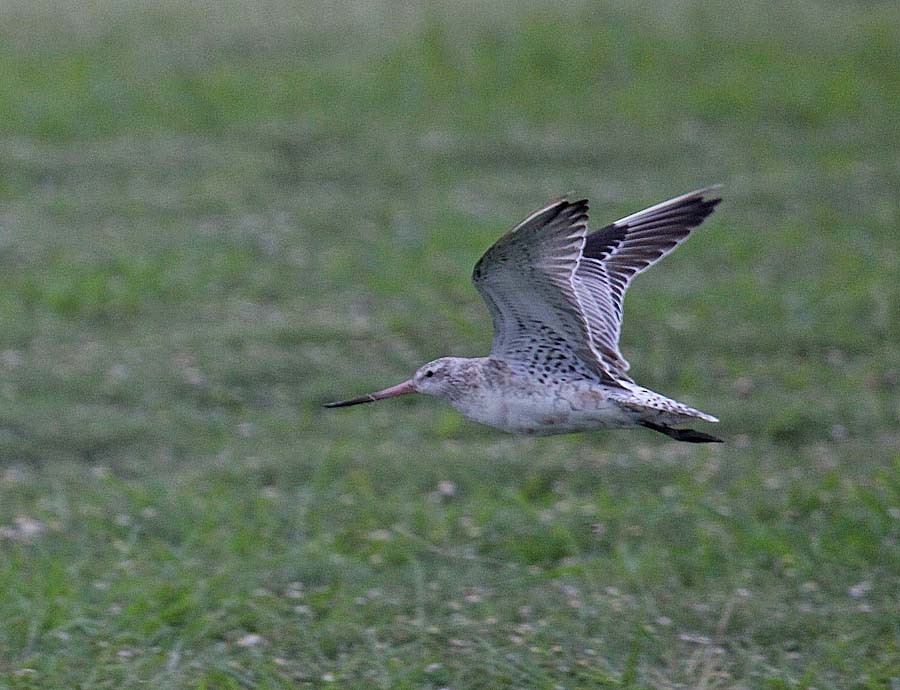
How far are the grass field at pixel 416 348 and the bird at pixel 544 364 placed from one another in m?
Answer: 0.77

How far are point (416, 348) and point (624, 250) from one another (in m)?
2.26

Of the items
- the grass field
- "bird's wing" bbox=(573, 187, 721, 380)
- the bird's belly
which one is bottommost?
the grass field

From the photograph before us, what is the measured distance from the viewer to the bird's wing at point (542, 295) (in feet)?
13.8

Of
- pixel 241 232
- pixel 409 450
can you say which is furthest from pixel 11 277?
pixel 409 450

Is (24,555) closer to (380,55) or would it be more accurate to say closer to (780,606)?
(780,606)

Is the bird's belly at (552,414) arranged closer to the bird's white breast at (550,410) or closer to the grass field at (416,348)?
the bird's white breast at (550,410)

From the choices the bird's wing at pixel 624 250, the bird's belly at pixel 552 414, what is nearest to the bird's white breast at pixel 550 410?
the bird's belly at pixel 552 414

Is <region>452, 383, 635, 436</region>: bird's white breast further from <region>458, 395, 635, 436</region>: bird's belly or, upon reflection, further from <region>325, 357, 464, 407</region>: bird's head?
<region>325, 357, 464, 407</region>: bird's head

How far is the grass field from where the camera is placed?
15.9ft

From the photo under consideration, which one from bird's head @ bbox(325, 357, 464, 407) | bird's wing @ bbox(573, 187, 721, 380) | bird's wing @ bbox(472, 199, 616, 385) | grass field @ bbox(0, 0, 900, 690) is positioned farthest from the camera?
bird's wing @ bbox(573, 187, 721, 380)

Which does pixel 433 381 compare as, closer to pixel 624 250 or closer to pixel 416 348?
pixel 624 250

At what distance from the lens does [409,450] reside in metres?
6.28

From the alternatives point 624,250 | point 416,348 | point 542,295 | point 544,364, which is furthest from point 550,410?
point 416,348

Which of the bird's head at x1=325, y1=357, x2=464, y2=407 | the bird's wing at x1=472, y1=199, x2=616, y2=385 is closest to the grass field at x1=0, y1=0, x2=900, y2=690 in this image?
the bird's head at x1=325, y1=357, x2=464, y2=407
